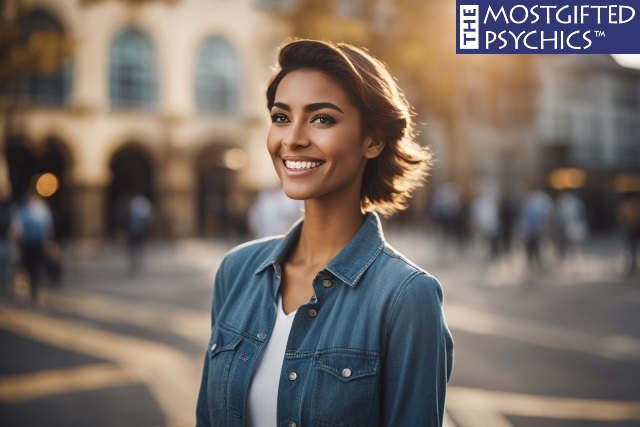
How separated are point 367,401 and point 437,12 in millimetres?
18753

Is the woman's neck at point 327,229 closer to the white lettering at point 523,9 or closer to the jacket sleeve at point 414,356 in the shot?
the jacket sleeve at point 414,356

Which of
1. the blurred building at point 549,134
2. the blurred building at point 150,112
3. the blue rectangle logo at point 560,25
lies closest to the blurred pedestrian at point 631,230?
the blurred building at point 150,112

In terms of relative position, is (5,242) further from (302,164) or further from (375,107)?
(375,107)

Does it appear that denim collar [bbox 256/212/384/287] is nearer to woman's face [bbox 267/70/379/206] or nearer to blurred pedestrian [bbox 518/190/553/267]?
woman's face [bbox 267/70/379/206]

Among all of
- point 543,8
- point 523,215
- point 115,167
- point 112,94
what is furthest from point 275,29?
point 543,8

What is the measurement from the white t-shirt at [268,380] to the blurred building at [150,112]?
2076cm

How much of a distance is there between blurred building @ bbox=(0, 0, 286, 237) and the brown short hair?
20.6m

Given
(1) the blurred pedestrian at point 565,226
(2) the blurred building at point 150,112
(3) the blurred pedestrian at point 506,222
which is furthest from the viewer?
(2) the blurred building at point 150,112

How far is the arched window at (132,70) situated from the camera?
23.0 m

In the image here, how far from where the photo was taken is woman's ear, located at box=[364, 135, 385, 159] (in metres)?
1.75

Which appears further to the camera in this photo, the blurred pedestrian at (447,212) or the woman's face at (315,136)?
the blurred pedestrian at (447,212)

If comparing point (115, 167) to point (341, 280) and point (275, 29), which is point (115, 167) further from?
point (341, 280)

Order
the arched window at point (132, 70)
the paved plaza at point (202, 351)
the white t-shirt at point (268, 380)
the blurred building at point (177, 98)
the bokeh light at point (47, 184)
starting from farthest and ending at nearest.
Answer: the bokeh light at point (47, 184), the arched window at point (132, 70), the blurred building at point (177, 98), the paved plaza at point (202, 351), the white t-shirt at point (268, 380)

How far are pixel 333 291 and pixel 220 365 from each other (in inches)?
16.1
